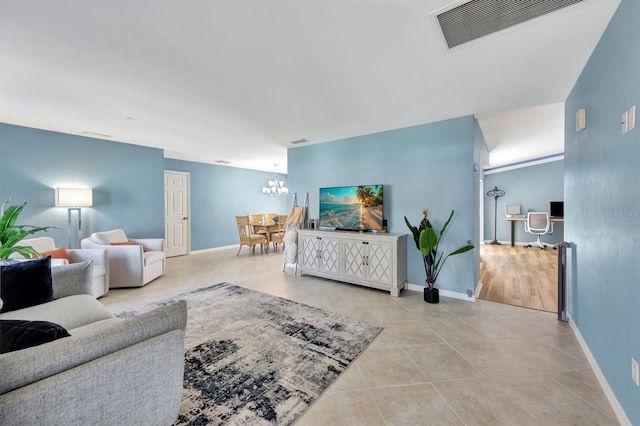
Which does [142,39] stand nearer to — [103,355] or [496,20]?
[103,355]

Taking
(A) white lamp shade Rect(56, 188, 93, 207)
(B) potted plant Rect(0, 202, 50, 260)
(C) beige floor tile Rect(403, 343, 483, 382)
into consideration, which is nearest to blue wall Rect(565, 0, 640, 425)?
(C) beige floor tile Rect(403, 343, 483, 382)

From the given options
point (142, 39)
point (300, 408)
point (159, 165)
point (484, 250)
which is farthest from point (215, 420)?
point (484, 250)

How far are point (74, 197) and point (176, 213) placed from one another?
2.49m

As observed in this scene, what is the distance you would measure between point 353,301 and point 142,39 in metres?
3.45

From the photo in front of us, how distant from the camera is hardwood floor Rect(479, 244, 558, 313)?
3461 mm

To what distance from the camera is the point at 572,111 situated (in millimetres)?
2701

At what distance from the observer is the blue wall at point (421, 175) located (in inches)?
139

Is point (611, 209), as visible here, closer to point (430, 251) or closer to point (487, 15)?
point (487, 15)

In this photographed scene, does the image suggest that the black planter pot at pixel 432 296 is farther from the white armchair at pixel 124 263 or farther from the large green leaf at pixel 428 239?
the white armchair at pixel 124 263

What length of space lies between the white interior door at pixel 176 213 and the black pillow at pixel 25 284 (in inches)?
171

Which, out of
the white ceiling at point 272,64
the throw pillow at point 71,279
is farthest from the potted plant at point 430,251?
the throw pillow at point 71,279

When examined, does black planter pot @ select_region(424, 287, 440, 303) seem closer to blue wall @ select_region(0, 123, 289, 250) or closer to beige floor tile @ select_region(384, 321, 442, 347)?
beige floor tile @ select_region(384, 321, 442, 347)

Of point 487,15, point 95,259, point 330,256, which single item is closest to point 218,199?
point 95,259

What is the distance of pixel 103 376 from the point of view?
38.6 inches
